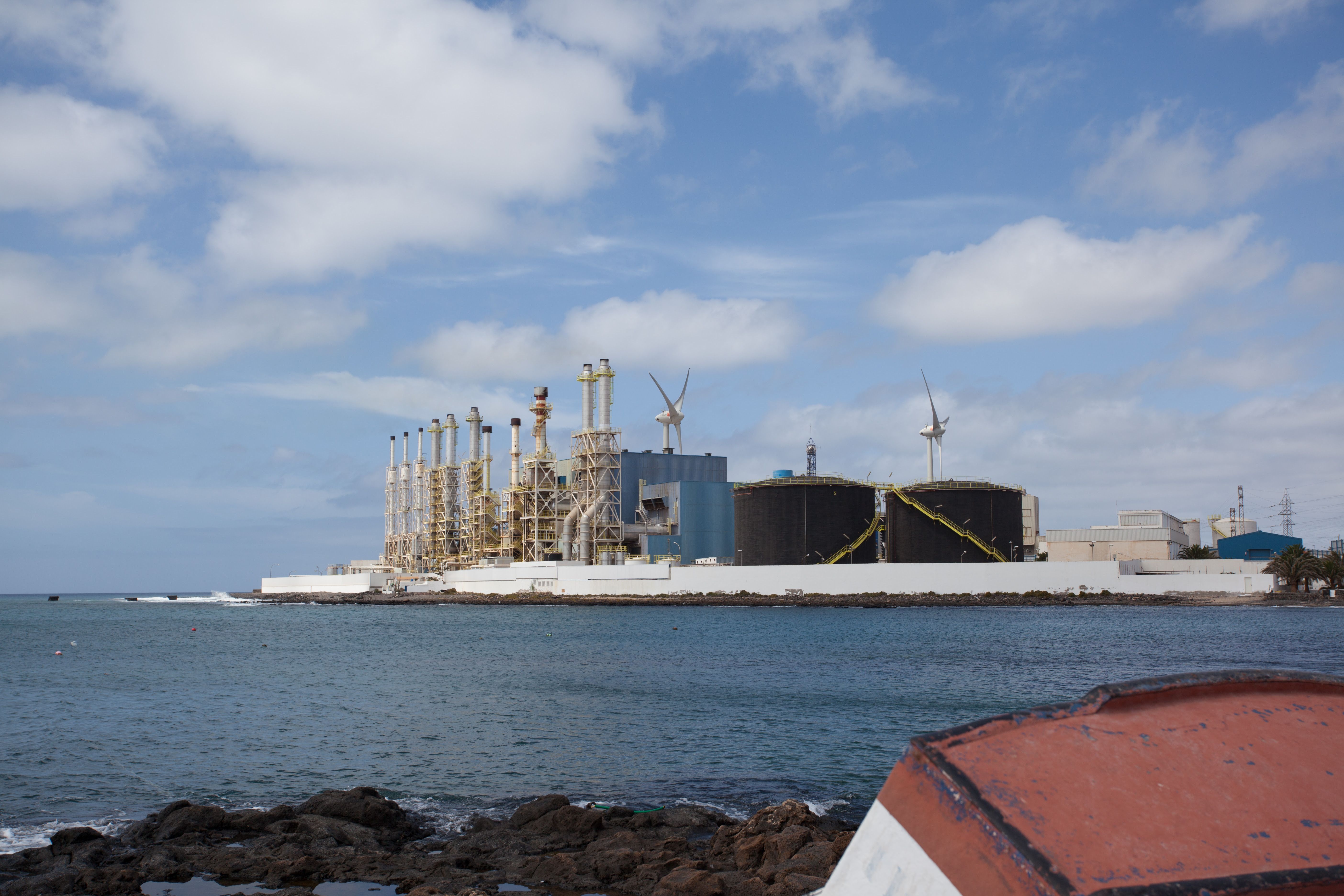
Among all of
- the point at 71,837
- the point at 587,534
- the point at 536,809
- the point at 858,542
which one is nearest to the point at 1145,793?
the point at 536,809

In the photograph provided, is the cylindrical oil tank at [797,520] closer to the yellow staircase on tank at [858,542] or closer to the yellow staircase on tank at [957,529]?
the yellow staircase on tank at [858,542]

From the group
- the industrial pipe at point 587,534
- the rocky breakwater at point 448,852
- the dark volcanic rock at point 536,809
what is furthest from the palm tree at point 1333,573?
the dark volcanic rock at point 536,809

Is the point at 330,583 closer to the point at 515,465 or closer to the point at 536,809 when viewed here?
the point at 515,465

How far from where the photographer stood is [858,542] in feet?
285

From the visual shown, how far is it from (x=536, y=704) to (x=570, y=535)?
68.0 m

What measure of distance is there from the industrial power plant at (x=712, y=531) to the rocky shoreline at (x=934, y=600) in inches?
41.4

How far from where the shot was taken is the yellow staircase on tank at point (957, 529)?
84062 millimetres

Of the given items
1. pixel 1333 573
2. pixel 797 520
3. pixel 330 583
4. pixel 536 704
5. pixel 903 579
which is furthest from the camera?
pixel 330 583

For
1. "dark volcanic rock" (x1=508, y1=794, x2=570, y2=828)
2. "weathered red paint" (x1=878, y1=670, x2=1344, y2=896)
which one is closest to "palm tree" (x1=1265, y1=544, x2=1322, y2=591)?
"dark volcanic rock" (x1=508, y1=794, x2=570, y2=828)

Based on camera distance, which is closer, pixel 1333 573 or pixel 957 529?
pixel 1333 573

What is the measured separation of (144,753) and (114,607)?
123486 millimetres

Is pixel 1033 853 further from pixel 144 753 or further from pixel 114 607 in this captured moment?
pixel 114 607

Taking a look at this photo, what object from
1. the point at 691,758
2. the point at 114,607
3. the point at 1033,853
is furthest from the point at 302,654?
the point at 114,607

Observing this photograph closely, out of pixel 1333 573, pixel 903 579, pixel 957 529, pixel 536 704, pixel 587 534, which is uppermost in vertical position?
pixel 587 534
